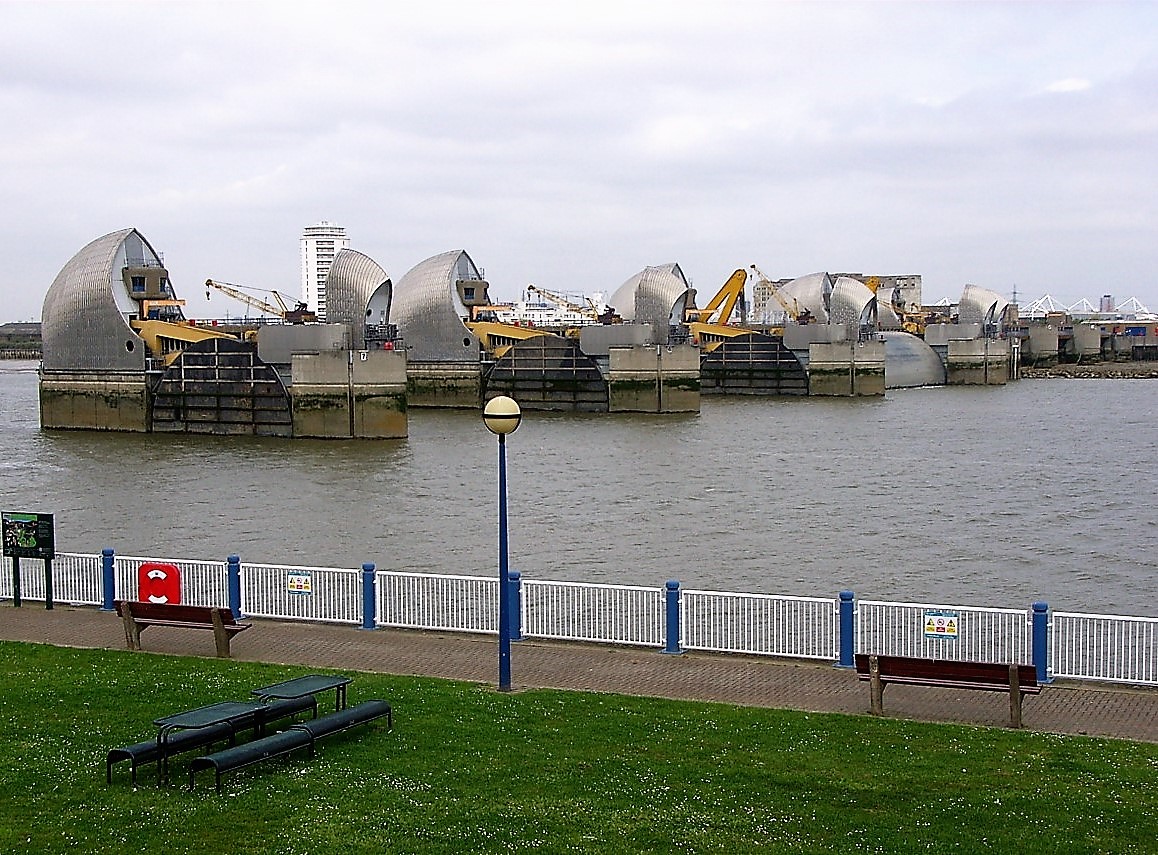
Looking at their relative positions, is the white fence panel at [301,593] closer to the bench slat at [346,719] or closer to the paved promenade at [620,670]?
the paved promenade at [620,670]

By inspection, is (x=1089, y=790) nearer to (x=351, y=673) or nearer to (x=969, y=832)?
(x=969, y=832)

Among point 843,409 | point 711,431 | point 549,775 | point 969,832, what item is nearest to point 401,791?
point 549,775

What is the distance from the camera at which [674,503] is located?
1171 inches

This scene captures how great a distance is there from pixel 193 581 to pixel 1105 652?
31.6 ft

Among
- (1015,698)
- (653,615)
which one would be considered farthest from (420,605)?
(1015,698)

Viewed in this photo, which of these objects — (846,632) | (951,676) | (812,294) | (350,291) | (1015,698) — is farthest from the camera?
(812,294)

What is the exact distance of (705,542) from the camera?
2433 cm

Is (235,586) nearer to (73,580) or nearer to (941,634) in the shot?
(73,580)

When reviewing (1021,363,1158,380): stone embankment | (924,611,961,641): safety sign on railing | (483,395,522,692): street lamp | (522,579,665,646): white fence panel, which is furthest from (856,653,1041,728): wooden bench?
(1021,363,1158,380): stone embankment

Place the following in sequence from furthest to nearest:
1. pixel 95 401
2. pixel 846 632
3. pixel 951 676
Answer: pixel 95 401 → pixel 846 632 → pixel 951 676

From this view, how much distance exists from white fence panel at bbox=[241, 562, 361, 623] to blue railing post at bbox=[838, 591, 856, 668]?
5074 millimetres

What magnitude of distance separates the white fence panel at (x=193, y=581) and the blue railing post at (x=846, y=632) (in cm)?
674

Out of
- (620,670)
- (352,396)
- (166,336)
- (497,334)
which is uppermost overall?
(497,334)

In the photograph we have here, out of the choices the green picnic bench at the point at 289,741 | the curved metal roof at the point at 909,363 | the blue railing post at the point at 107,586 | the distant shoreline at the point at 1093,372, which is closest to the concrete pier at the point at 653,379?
the curved metal roof at the point at 909,363
